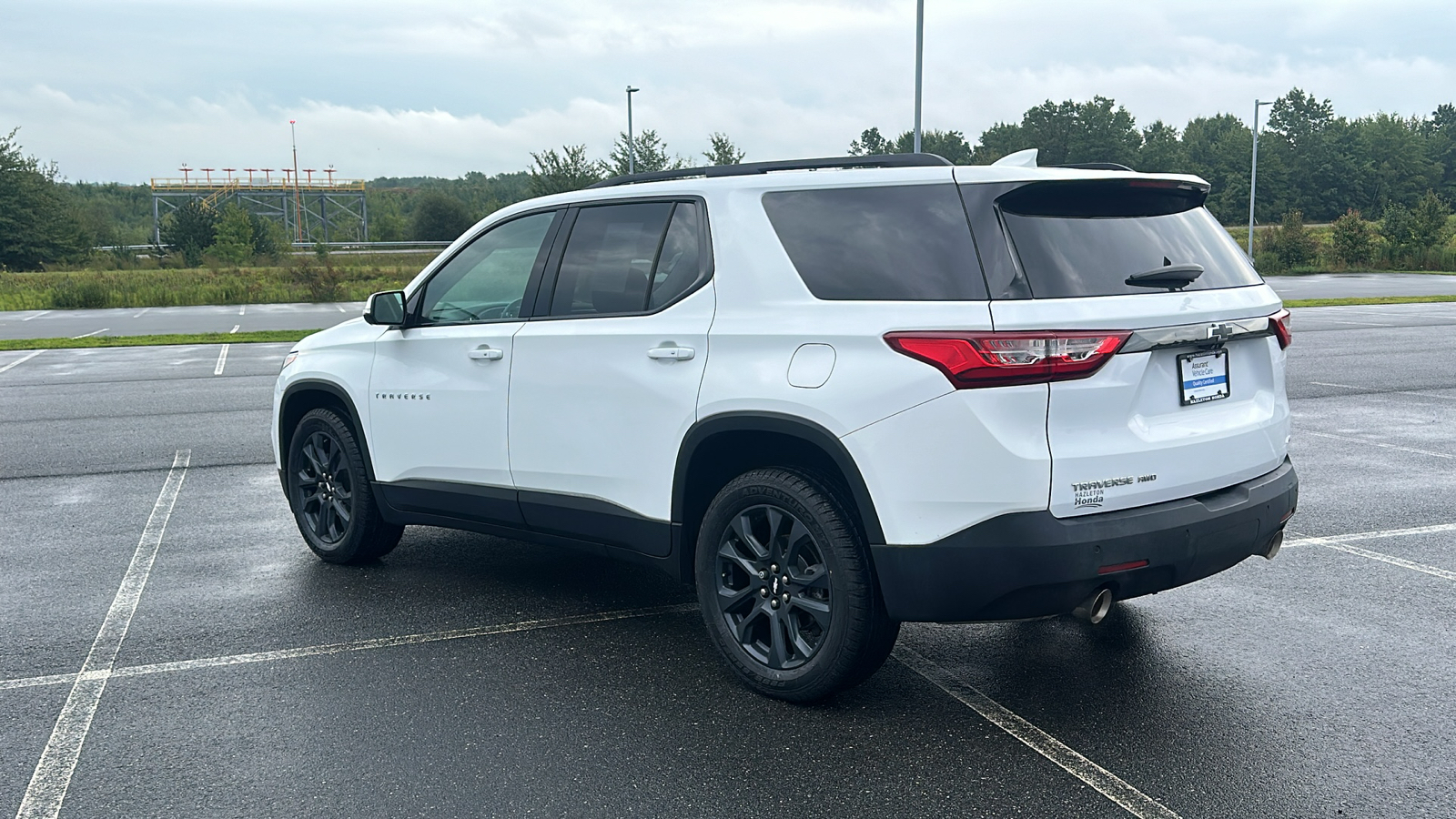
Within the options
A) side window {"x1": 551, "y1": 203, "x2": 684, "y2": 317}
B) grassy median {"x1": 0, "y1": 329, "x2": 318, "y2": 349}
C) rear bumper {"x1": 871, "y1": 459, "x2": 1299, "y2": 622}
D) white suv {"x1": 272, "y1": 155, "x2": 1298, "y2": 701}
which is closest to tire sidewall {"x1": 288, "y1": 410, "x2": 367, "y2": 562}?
white suv {"x1": 272, "y1": 155, "x2": 1298, "y2": 701}

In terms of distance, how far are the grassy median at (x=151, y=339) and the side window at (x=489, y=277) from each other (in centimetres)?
1595

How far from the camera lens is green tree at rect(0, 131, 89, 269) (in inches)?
2206

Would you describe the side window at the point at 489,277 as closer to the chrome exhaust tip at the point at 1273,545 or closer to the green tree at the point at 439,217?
the chrome exhaust tip at the point at 1273,545

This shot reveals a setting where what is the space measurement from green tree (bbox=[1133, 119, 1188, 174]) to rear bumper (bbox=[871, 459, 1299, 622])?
80386 millimetres

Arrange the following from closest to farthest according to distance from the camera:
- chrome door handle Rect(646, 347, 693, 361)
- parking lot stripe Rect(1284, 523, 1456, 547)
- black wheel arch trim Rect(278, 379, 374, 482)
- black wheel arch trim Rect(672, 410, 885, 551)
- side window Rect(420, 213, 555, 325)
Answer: black wheel arch trim Rect(672, 410, 885, 551), chrome door handle Rect(646, 347, 693, 361), side window Rect(420, 213, 555, 325), black wheel arch trim Rect(278, 379, 374, 482), parking lot stripe Rect(1284, 523, 1456, 547)

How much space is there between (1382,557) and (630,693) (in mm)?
4057

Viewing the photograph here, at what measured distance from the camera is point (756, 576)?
419cm

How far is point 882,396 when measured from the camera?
3695 millimetres

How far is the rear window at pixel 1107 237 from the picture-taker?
3682 mm

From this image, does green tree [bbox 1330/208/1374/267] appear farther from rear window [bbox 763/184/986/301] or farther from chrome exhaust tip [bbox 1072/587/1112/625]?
chrome exhaust tip [bbox 1072/587/1112/625]

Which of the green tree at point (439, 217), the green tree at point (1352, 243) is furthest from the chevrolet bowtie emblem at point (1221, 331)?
the green tree at point (439, 217)

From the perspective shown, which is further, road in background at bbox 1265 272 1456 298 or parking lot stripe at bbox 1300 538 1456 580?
road in background at bbox 1265 272 1456 298

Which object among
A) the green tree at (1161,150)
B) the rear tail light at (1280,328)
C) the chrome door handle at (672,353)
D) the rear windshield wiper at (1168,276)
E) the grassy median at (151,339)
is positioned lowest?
the grassy median at (151,339)

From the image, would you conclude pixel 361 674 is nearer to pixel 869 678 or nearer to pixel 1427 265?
pixel 869 678
